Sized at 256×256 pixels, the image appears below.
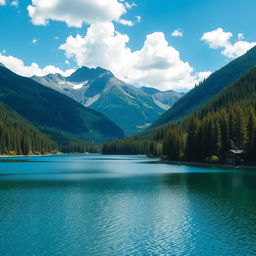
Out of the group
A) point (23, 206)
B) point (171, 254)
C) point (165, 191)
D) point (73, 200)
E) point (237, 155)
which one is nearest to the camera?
point (171, 254)

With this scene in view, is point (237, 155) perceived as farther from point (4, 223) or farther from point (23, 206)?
point (4, 223)

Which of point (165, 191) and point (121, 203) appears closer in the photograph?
point (121, 203)

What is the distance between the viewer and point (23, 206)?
48.5m

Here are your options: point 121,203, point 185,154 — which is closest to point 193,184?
point 121,203

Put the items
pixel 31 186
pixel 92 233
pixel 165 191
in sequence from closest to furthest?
pixel 92 233 < pixel 165 191 < pixel 31 186

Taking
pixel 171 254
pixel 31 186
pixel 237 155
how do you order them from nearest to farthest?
pixel 171 254 < pixel 31 186 < pixel 237 155

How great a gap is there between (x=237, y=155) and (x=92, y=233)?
Answer: 104 m

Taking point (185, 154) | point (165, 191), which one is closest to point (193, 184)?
point (165, 191)

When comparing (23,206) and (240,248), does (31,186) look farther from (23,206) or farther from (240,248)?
(240,248)

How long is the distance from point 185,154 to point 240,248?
13484 cm

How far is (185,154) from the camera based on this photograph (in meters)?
163

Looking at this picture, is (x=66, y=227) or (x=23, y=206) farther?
(x=23, y=206)

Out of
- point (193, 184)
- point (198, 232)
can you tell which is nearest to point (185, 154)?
point (193, 184)

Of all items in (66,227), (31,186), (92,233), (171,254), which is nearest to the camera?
(171,254)
